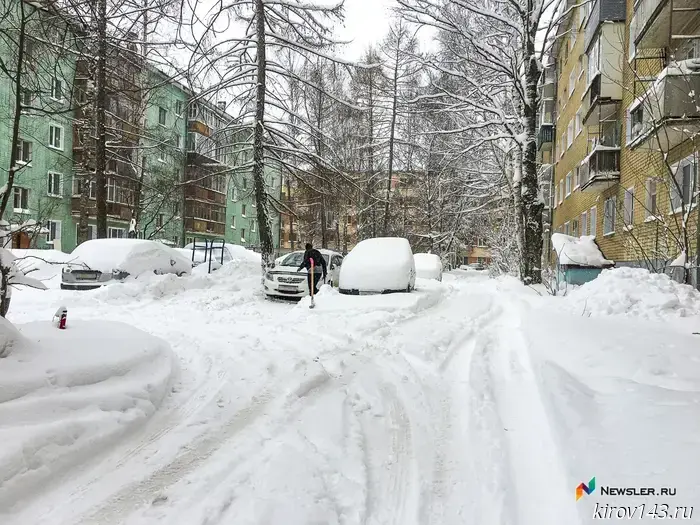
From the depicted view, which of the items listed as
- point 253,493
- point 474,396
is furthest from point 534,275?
Answer: point 253,493

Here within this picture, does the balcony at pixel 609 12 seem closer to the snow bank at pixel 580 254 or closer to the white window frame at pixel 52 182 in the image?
the snow bank at pixel 580 254

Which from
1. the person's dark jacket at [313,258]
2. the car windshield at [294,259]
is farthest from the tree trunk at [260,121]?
the person's dark jacket at [313,258]

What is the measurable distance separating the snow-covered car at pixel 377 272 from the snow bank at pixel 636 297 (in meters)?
4.46

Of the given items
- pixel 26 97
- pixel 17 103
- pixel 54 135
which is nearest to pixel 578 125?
pixel 26 97

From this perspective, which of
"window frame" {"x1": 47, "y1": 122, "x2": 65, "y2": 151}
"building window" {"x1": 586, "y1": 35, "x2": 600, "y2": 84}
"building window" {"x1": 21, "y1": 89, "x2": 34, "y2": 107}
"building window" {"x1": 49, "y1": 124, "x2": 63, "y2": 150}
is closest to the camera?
"building window" {"x1": 21, "y1": 89, "x2": 34, "y2": 107}

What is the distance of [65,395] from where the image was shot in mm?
3656

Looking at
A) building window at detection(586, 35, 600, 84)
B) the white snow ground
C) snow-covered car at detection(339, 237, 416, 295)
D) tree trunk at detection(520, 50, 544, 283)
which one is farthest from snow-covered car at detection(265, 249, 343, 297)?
building window at detection(586, 35, 600, 84)

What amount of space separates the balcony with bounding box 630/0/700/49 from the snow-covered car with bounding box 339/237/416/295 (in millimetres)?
8131

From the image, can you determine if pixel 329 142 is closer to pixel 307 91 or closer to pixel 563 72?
pixel 307 91

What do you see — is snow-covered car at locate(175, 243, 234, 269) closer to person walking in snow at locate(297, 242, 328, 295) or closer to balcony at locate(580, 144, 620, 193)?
person walking in snow at locate(297, 242, 328, 295)

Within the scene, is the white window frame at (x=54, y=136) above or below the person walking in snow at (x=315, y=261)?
above

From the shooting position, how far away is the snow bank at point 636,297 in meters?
8.08

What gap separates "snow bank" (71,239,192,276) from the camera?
13.5 m

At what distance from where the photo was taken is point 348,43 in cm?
1446
